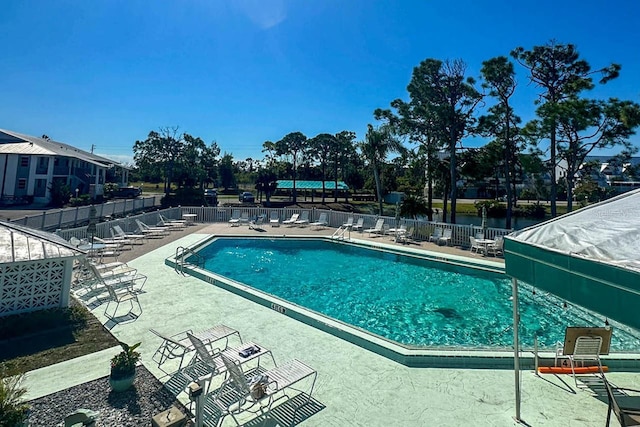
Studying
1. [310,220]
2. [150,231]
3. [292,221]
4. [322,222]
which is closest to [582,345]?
[322,222]

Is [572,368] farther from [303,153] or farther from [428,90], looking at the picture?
[303,153]

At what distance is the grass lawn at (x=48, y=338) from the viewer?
17.0ft

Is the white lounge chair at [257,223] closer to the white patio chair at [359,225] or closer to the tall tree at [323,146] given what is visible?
the white patio chair at [359,225]

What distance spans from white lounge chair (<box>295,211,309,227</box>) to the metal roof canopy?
16955mm

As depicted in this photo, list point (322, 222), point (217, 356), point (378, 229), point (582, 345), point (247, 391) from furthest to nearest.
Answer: point (322, 222) < point (378, 229) < point (217, 356) < point (582, 345) < point (247, 391)

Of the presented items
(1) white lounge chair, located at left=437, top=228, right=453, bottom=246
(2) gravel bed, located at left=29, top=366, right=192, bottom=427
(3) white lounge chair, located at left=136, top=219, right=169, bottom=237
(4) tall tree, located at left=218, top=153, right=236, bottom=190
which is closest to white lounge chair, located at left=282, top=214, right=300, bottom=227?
(3) white lounge chair, located at left=136, top=219, right=169, bottom=237

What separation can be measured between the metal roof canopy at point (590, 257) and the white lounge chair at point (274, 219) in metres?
17.5

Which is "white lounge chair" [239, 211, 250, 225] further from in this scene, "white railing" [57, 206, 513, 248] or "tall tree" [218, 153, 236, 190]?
"tall tree" [218, 153, 236, 190]

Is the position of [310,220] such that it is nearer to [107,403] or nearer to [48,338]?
[48,338]

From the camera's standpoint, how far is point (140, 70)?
15.4 meters

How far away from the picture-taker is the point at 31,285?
6824mm

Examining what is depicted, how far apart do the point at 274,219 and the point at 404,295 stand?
499 inches

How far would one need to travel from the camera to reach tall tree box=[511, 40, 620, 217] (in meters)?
18.2

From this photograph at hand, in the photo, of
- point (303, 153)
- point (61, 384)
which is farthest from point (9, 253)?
point (303, 153)
